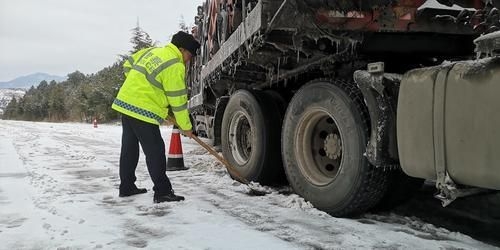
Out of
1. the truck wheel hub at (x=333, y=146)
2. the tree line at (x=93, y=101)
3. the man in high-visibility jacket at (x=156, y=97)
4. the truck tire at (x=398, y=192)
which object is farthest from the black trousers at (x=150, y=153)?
the tree line at (x=93, y=101)

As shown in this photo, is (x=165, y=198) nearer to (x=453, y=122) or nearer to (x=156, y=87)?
(x=156, y=87)

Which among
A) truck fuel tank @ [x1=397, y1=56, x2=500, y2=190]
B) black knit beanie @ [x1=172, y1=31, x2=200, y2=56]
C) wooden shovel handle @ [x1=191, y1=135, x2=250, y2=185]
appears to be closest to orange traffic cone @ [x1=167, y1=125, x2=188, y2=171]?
wooden shovel handle @ [x1=191, y1=135, x2=250, y2=185]

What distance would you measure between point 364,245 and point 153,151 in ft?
7.46

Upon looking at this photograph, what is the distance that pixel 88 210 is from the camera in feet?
13.8

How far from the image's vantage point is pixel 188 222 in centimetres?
381

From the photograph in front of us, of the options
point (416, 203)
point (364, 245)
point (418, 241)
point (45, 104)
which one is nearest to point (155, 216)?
point (364, 245)

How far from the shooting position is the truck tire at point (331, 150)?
3.68 metres

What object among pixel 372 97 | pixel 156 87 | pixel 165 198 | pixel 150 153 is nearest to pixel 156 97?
pixel 156 87

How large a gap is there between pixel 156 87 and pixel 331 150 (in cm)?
170

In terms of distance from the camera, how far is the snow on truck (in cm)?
268

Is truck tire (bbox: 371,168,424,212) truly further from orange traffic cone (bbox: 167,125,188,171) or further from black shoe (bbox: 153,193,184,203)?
orange traffic cone (bbox: 167,125,188,171)

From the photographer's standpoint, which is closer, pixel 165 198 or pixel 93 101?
pixel 165 198

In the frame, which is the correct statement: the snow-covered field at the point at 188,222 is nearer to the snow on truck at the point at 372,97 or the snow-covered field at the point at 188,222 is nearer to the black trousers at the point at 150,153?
the black trousers at the point at 150,153

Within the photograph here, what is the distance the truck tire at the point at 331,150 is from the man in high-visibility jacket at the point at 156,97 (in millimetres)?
1052
